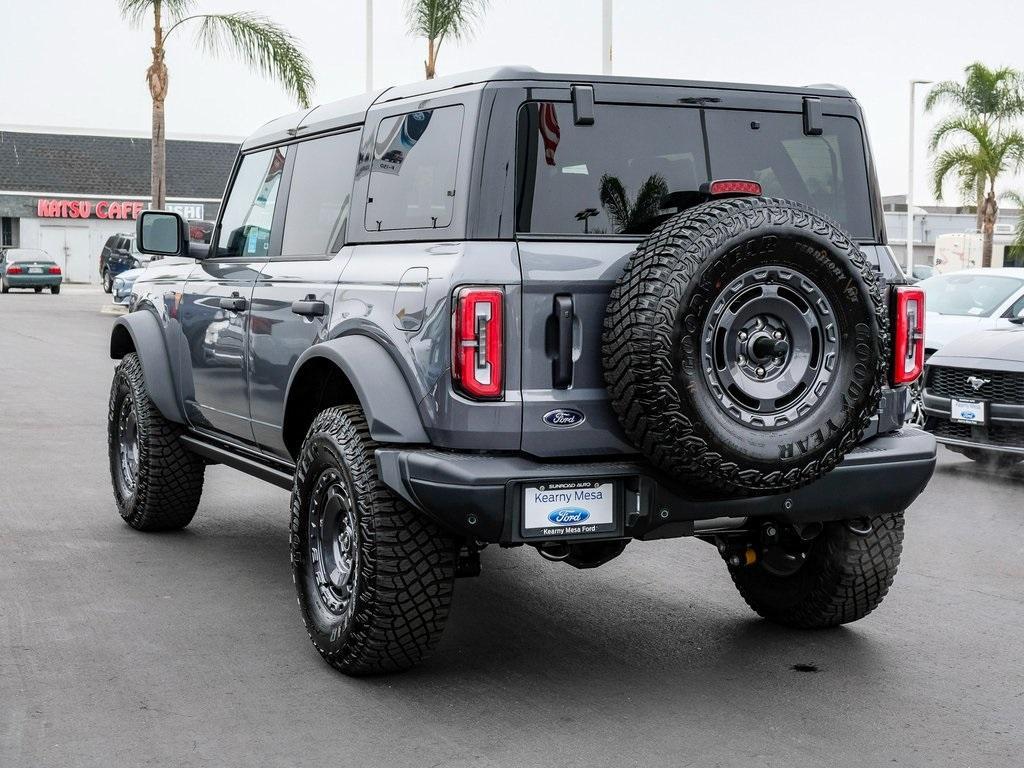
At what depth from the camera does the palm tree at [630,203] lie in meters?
4.50

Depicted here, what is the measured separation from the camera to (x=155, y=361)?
690 cm

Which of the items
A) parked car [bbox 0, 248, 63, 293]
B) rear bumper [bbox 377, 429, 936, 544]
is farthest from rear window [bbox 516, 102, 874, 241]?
parked car [bbox 0, 248, 63, 293]

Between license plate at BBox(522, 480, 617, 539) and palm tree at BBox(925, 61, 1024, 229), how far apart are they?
37.3m

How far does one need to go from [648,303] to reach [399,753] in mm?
1591

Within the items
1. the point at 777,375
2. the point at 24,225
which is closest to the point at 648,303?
the point at 777,375

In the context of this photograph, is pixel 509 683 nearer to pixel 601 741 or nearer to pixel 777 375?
pixel 601 741

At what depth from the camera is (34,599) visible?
226 inches

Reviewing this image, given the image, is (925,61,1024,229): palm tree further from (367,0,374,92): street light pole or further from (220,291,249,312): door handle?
(220,291,249,312): door handle

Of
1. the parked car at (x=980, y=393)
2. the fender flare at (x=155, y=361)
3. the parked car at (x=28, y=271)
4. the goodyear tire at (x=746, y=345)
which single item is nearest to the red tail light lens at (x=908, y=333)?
the goodyear tire at (x=746, y=345)

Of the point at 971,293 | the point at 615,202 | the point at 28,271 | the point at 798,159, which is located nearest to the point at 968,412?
the point at 971,293

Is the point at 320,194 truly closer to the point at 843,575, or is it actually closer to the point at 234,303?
the point at 234,303

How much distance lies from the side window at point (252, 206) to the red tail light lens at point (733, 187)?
2.38 meters

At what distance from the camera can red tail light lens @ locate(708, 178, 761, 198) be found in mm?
4523

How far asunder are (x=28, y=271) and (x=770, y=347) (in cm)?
4173
